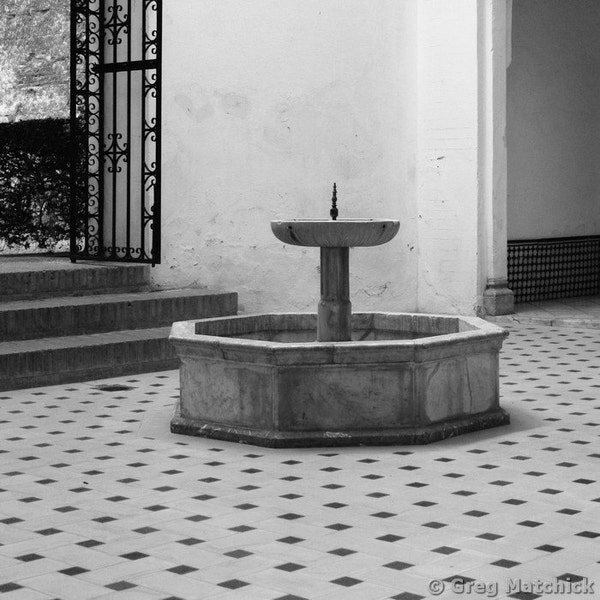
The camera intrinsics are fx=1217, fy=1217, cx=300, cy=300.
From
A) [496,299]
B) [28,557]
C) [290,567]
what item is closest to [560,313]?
[496,299]

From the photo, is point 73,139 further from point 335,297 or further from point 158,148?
point 335,297

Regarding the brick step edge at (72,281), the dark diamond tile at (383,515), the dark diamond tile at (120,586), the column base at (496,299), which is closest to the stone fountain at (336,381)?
the dark diamond tile at (383,515)

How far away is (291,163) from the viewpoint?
39.0ft

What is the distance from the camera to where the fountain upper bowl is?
6984mm

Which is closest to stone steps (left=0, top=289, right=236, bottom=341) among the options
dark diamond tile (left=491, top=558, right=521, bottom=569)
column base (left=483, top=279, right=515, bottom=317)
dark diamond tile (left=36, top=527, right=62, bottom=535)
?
column base (left=483, top=279, right=515, bottom=317)

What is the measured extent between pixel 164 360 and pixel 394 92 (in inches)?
167

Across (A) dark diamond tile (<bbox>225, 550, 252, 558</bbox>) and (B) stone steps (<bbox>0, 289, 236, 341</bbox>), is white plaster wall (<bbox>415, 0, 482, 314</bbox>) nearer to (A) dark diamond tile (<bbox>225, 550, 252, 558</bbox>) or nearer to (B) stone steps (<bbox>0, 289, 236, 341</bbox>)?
(B) stone steps (<bbox>0, 289, 236, 341</bbox>)

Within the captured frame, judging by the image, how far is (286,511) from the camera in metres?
5.36

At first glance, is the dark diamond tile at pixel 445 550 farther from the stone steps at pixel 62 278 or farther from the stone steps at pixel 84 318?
the stone steps at pixel 62 278

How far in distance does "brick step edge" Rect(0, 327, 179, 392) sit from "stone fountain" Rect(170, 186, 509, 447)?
6.04 feet

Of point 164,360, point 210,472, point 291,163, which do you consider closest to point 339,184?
point 291,163

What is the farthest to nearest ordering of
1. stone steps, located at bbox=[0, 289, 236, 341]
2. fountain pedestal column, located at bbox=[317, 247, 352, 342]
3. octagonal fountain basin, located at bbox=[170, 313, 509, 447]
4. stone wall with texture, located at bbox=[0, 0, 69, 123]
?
stone wall with texture, located at bbox=[0, 0, 69, 123], stone steps, located at bbox=[0, 289, 236, 341], fountain pedestal column, located at bbox=[317, 247, 352, 342], octagonal fountain basin, located at bbox=[170, 313, 509, 447]

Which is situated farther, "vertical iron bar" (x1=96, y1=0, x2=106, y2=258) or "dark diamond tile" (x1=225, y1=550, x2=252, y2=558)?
"vertical iron bar" (x1=96, y1=0, x2=106, y2=258)

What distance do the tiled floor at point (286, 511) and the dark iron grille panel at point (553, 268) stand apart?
577 cm
